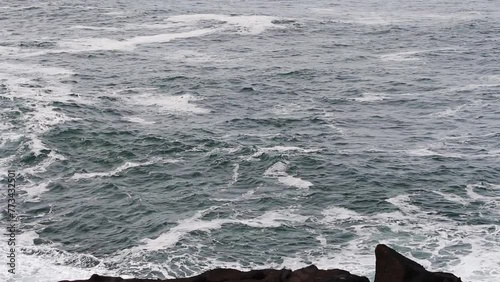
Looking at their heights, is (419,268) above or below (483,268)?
above

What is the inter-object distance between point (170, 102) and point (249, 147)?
17.5 metres

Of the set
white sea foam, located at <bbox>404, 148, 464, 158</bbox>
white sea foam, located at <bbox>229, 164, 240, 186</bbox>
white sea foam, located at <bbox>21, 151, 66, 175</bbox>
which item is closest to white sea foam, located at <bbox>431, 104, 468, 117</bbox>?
white sea foam, located at <bbox>404, 148, 464, 158</bbox>

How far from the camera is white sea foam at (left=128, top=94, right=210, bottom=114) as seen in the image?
77.6 m

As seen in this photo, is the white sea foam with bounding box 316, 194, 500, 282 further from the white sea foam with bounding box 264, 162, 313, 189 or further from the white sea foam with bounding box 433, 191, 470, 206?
the white sea foam with bounding box 264, 162, 313, 189

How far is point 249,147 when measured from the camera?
65375 millimetres

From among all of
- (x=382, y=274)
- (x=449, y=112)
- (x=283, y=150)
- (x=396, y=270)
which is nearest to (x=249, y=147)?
(x=283, y=150)

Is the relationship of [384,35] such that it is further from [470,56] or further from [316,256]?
[316,256]

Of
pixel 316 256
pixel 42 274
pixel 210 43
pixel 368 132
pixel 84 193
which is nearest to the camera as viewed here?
pixel 42 274

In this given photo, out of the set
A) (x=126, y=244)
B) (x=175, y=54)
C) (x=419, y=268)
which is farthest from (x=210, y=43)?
(x=419, y=268)

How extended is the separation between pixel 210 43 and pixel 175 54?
872 centimetres

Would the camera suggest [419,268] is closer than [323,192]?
Yes

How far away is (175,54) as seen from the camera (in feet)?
343

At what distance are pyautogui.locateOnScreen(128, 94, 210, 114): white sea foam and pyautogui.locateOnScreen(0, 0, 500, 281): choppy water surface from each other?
1.18 ft

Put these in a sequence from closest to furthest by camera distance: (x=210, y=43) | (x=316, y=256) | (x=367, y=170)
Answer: (x=316, y=256) → (x=367, y=170) → (x=210, y=43)
